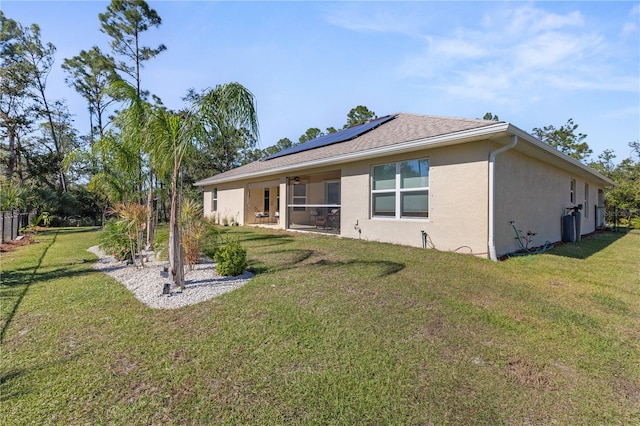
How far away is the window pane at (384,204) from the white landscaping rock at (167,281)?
16.2 ft

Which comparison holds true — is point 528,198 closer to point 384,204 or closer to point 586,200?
point 384,204

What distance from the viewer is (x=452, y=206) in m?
7.68

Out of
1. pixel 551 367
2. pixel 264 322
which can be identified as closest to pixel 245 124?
pixel 264 322

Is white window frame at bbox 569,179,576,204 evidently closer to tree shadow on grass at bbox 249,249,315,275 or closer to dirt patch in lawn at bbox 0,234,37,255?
tree shadow on grass at bbox 249,249,315,275

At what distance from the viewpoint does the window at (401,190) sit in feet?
27.4

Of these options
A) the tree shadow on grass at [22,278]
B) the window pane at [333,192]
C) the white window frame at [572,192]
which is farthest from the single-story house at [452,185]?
the tree shadow on grass at [22,278]

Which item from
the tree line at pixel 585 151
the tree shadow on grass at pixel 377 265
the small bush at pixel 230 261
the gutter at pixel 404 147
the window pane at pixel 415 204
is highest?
the tree line at pixel 585 151

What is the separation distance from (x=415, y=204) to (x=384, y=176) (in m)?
1.40

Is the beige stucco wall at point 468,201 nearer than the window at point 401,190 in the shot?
Yes

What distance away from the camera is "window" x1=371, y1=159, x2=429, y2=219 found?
8359 mm

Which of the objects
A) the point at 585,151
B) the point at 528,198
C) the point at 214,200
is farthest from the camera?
the point at 585,151

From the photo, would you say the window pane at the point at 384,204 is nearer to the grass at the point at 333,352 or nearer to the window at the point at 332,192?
the grass at the point at 333,352

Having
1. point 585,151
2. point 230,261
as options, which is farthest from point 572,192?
point 585,151

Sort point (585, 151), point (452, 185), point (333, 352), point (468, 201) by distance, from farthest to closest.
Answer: point (585, 151), point (452, 185), point (468, 201), point (333, 352)
